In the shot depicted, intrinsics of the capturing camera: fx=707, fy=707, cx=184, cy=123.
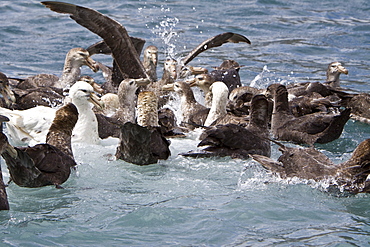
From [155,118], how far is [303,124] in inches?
91.1

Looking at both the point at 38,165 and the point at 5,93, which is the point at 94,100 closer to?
the point at 5,93

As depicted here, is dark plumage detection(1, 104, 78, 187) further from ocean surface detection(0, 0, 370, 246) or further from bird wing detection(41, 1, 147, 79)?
bird wing detection(41, 1, 147, 79)

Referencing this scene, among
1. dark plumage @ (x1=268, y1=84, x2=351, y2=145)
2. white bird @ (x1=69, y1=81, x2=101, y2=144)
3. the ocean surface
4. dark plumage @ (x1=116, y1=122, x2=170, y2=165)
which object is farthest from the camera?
dark plumage @ (x1=268, y1=84, x2=351, y2=145)

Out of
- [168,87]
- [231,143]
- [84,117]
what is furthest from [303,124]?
[84,117]

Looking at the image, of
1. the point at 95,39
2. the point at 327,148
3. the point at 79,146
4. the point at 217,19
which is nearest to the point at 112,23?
the point at 79,146

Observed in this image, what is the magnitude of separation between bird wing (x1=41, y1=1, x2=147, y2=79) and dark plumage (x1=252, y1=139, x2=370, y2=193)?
4.92 metres

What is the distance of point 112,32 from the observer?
12.1 meters

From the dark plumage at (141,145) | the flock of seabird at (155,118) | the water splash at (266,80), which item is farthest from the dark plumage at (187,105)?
the water splash at (266,80)

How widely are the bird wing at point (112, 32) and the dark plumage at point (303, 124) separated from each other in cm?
278

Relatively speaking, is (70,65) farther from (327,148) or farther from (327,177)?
(327,177)

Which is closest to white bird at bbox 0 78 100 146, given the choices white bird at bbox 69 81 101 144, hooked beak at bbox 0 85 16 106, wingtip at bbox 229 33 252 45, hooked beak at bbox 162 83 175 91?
white bird at bbox 69 81 101 144

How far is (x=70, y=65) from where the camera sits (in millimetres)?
13586

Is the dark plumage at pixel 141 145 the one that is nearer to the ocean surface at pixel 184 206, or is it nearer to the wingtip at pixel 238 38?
the ocean surface at pixel 184 206

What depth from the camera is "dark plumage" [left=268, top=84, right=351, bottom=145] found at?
10.2 metres
